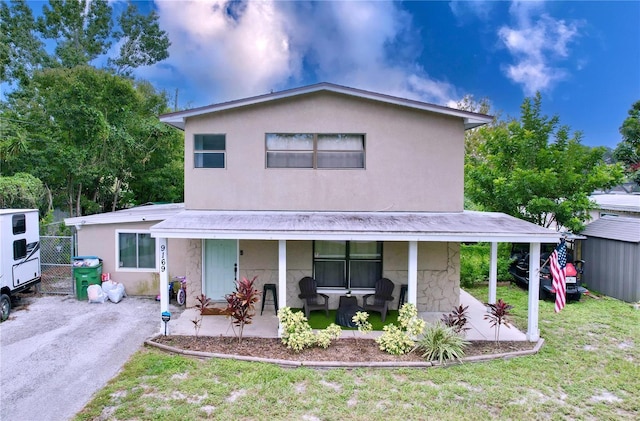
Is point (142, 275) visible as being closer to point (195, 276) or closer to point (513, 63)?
point (195, 276)

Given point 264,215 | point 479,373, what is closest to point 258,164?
point 264,215

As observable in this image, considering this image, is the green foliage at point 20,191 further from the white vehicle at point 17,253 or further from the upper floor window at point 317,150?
the upper floor window at point 317,150

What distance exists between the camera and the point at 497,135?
14.9 metres

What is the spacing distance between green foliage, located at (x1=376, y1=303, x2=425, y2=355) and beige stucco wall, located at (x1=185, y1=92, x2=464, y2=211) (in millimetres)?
3218

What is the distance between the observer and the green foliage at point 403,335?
24.4 ft

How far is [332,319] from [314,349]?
1.80 meters

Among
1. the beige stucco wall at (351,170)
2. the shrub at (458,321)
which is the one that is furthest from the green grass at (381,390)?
the beige stucco wall at (351,170)

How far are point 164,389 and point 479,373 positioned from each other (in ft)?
18.4

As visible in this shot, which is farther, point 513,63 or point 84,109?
point 513,63

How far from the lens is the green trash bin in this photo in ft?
35.9

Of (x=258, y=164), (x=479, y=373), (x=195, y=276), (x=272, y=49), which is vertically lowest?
(x=479, y=373)

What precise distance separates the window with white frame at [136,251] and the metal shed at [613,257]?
1552cm

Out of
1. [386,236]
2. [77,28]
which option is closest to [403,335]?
[386,236]

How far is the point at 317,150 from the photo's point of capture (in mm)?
10039
